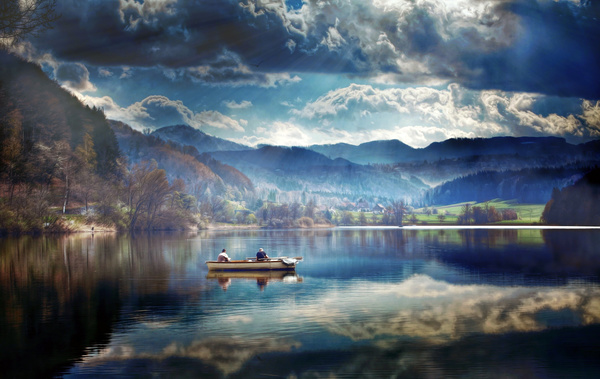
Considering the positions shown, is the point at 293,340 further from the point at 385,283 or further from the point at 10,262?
the point at 10,262

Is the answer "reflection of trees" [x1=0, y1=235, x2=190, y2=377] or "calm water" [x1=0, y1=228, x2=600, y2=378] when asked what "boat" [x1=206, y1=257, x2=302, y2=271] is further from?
"reflection of trees" [x1=0, y1=235, x2=190, y2=377]

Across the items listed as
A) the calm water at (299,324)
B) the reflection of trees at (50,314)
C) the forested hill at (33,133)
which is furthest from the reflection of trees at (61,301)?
the forested hill at (33,133)

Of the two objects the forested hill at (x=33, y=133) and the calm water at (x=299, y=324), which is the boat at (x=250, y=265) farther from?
the forested hill at (x=33, y=133)

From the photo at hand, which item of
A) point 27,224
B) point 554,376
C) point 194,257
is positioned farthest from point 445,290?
point 27,224

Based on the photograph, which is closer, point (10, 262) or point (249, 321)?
point (249, 321)

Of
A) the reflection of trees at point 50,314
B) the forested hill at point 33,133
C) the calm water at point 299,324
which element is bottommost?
the calm water at point 299,324

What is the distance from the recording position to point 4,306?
3130 centimetres

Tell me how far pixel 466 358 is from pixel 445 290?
63.4 feet

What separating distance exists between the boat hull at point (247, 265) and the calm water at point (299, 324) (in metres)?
1.51

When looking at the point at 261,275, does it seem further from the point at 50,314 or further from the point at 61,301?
the point at 50,314

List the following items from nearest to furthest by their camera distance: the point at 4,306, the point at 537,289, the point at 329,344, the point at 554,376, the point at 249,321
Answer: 1. the point at 554,376
2. the point at 329,344
3. the point at 249,321
4. the point at 4,306
5. the point at 537,289

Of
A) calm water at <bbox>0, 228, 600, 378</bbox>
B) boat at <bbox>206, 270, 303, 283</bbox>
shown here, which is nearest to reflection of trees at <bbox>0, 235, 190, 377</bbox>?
calm water at <bbox>0, 228, 600, 378</bbox>

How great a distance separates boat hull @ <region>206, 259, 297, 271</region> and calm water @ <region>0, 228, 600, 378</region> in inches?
59.5

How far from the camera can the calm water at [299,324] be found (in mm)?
20234
